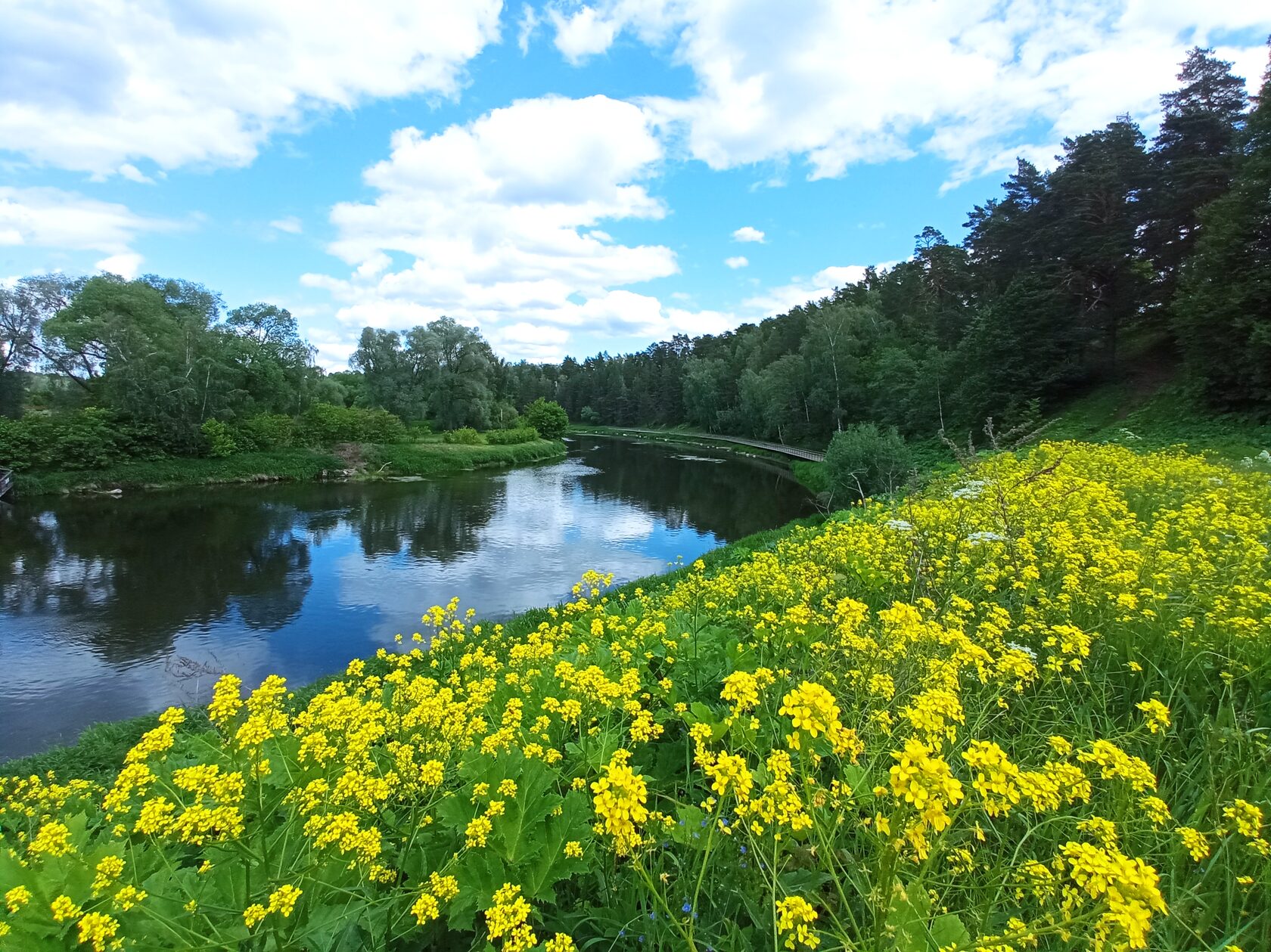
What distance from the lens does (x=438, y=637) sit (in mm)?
5246

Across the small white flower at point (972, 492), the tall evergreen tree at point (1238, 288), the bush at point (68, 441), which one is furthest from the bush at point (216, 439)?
the tall evergreen tree at point (1238, 288)

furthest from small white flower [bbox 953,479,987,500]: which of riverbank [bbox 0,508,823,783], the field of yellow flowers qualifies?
the field of yellow flowers

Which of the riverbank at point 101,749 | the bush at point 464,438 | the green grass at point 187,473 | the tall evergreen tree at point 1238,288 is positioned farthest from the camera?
the bush at point 464,438

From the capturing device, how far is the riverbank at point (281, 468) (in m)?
31.6

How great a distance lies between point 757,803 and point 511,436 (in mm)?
59655

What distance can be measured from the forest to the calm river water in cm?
1253

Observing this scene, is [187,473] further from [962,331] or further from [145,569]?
[962,331]

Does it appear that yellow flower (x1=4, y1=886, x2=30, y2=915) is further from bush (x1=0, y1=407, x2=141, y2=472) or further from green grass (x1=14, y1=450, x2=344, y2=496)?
bush (x1=0, y1=407, x2=141, y2=472)

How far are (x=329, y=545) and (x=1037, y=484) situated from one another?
77.7ft

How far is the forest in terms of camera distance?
73.8 feet

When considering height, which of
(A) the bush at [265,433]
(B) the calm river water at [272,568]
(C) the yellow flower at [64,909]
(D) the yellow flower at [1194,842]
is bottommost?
(B) the calm river water at [272,568]

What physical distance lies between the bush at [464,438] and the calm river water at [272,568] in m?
16.9

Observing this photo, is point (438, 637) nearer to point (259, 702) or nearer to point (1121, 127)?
point (259, 702)

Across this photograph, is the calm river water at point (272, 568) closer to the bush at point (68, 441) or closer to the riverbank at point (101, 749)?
the riverbank at point (101, 749)
